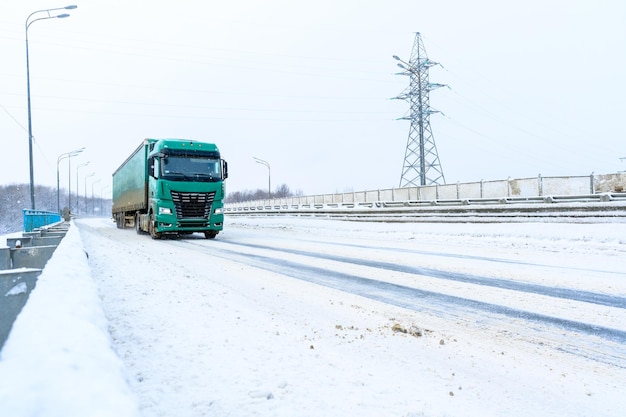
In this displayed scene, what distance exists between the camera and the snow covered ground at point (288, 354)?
1.60 metres

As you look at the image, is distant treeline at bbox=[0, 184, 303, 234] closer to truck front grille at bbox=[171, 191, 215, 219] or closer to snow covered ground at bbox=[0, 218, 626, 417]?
truck front grille at bbox=[171, 191, 215, 219]

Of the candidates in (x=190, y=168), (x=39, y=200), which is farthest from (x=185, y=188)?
(x=39, y=200)

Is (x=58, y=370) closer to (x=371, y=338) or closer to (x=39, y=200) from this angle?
(x=371, y=338)

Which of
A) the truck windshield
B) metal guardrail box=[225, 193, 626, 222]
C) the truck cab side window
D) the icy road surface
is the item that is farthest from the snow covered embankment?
metal guardrail box=[225, 193, 626, 222]

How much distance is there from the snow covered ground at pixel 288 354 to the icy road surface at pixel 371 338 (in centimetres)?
2

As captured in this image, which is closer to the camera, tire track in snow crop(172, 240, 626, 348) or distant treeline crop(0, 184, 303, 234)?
tire track in snow crop(172, 240, 626, 348)

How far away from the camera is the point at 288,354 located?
3172 millimetres

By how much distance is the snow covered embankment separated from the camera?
1218mm

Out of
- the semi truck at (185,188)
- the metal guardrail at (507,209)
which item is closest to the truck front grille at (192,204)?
the semi truck at (185,188)

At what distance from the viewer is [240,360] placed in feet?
9.94

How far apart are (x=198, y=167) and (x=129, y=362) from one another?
45.2 feet

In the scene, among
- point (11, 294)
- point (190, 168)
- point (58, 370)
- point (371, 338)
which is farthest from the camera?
point (190, 168)

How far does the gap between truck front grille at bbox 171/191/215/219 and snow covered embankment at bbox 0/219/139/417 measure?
1368 cm

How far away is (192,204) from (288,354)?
13430 mm
